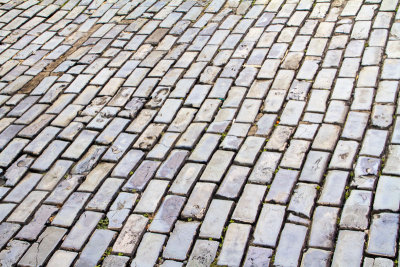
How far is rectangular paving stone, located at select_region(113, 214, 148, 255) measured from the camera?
361cm

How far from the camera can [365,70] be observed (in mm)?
5078

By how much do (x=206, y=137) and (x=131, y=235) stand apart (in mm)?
1226

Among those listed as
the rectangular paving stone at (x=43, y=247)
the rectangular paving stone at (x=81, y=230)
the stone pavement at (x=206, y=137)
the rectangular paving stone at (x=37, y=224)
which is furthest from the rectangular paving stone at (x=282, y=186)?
the rectangular paving stone at (x=37, y=224)

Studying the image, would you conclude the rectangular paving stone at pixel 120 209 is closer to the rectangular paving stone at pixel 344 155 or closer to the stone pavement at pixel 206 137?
the stone pavement at pixel 206 137

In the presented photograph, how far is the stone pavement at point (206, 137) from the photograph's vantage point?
3598mm

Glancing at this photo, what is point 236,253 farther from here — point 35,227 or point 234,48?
point 234,48

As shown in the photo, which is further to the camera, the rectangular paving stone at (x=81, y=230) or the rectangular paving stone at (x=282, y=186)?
the rectangular paving stone at (x=282, y=186)

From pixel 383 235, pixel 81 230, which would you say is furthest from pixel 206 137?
pixel 383 235

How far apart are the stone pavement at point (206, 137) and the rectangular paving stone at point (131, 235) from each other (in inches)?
0.4

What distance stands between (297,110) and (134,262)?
2105mm

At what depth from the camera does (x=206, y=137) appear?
179 inches

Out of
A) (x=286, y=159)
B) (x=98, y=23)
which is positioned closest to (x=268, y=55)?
(x=286, y=159)

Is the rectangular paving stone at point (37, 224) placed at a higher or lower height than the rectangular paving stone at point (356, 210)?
higher

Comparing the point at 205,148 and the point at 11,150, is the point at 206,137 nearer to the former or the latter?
the point at 205,148
